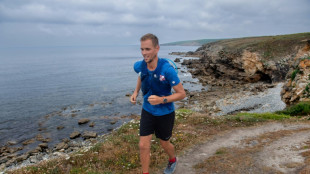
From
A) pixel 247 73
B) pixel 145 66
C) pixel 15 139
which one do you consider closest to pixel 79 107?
pixel 15 139

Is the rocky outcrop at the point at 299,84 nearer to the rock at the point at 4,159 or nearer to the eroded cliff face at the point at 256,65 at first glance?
the eroded cliff face at the point at 256,65

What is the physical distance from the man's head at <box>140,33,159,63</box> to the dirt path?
3.88 m

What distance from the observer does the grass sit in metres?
7.08

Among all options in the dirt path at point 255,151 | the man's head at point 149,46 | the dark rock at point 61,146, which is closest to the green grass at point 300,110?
the dirt path at point 255,151

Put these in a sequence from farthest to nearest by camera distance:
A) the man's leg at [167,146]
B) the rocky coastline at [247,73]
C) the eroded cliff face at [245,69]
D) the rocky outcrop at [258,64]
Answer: the rocky outcrop at [258,64]
the eroded cliff face at [245,69]
the rocky coastline at [247,73]
the man's leg at [167,146]

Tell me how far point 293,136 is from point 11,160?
1743 centimetres

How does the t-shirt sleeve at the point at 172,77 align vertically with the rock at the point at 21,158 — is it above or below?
above

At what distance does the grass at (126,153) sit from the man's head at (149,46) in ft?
12.6

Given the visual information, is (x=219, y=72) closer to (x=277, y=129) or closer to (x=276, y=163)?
(x=277, y=129)

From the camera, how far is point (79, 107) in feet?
102

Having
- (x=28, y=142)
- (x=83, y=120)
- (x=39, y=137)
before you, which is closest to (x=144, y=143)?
(x=28, y=142)

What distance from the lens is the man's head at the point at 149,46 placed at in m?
4.86

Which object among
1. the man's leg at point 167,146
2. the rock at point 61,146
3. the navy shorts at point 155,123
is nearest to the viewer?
the navy shorts at point 155,123

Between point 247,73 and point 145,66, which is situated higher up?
point 145,66
